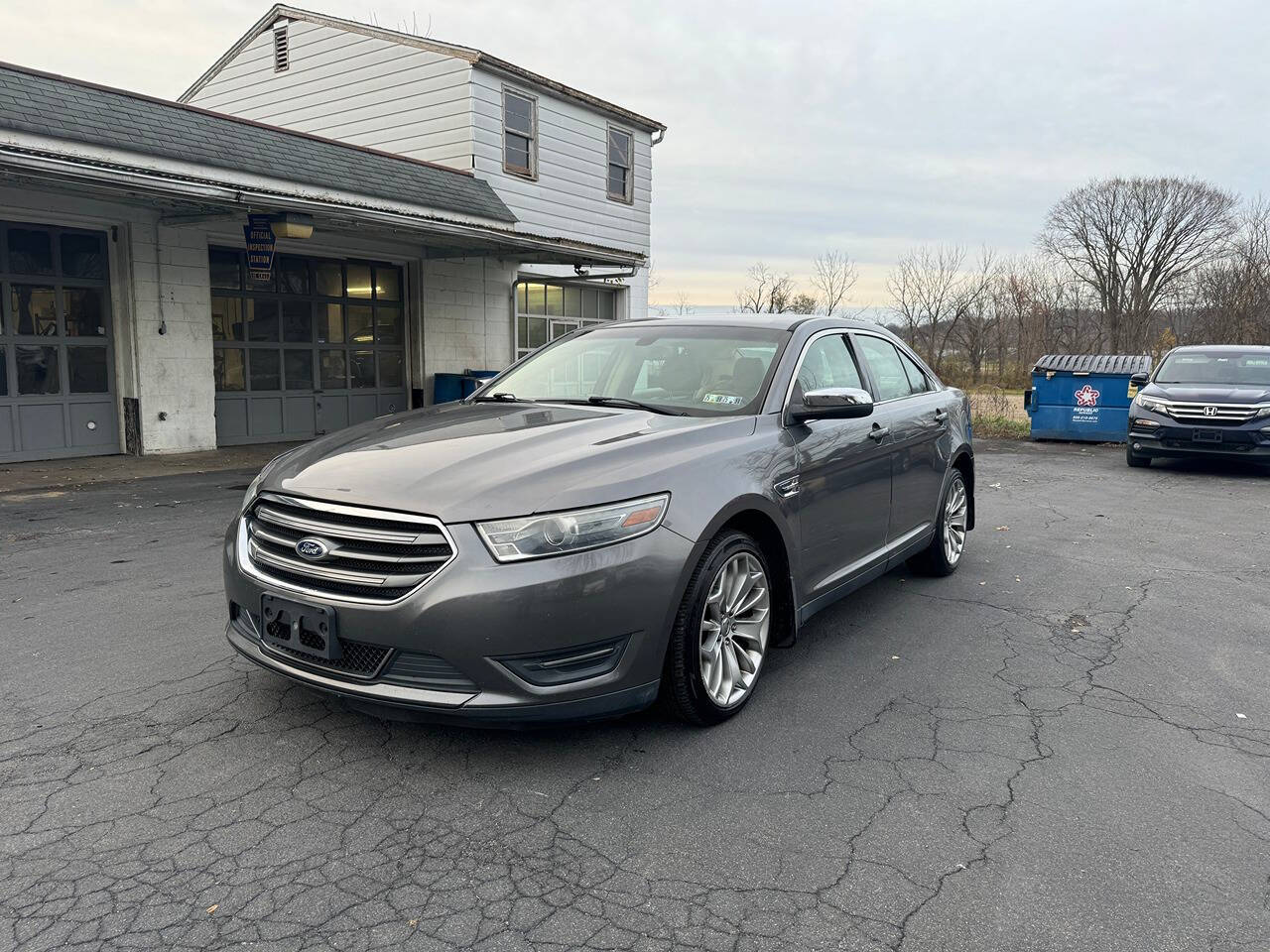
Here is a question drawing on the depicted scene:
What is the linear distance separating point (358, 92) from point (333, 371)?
599 cm

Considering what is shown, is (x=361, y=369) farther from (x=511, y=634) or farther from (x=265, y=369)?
(x=511, y=634)

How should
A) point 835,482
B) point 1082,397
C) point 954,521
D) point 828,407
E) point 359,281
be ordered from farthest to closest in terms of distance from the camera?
1. point 1082,397
2. point 359,281
3. point 954,521
4. point 835,482
5. point 828,407

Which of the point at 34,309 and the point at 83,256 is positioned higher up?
the point at 83,256

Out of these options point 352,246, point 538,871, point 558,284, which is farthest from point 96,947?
point 558,284

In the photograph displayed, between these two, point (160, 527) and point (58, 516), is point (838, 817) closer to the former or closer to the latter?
point (160, 527)

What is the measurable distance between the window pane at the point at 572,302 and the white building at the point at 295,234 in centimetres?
8

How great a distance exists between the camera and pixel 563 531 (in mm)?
3018

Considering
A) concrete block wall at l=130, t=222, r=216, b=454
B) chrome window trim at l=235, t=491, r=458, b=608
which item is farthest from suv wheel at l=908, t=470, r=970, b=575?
concrete block wall at l=130, t=222, r=216, b=454

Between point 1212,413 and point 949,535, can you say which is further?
point 1212,413

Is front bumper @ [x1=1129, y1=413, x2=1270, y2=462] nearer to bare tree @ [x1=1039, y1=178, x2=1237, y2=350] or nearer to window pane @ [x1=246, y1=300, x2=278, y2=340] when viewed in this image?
window pane @ [x1=246, y1=300, x2=278, y2=340]

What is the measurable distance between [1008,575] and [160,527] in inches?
252

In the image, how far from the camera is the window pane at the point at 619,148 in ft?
60.4

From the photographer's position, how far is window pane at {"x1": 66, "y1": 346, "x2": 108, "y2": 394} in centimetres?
1116

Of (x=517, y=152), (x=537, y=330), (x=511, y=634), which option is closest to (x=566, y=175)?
(x=517, y=152)
